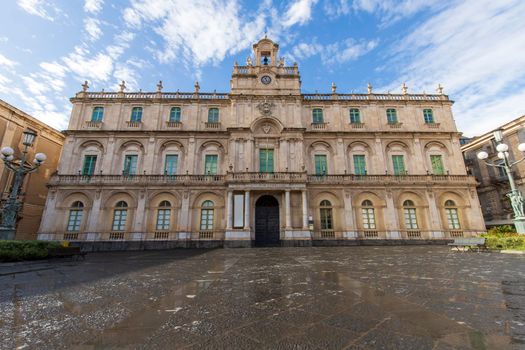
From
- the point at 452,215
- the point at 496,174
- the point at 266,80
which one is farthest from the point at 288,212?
the point at 496,174

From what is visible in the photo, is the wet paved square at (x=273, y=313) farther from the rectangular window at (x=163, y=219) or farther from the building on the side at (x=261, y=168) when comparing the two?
the rectangular window at (x=163, y=219)

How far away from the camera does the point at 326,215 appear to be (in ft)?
70.9

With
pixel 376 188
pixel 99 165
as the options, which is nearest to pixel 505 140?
pixel 376 188

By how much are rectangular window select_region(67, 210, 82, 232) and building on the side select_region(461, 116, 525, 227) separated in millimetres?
40277

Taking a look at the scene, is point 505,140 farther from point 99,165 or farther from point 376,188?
point 99,165

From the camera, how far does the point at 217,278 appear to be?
671cm

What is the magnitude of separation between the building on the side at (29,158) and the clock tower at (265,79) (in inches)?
805

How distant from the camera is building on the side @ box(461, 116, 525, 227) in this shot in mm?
23109

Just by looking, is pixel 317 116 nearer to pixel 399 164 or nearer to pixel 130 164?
pixel 399 164

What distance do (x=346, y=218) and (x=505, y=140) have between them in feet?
63.9

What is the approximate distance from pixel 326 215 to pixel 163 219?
582 inches

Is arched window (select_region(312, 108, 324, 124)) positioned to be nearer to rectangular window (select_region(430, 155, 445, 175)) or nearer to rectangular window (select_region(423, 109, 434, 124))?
rectangular window (select_region(423, 109, 434, 124))

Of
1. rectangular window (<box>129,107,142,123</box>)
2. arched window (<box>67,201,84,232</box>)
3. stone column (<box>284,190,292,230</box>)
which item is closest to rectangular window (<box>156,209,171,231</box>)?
arched window (<box>67,201,84,232</box>)

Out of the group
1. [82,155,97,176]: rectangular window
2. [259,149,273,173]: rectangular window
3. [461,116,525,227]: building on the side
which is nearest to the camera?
[259,149,273,173]: rectangular window
